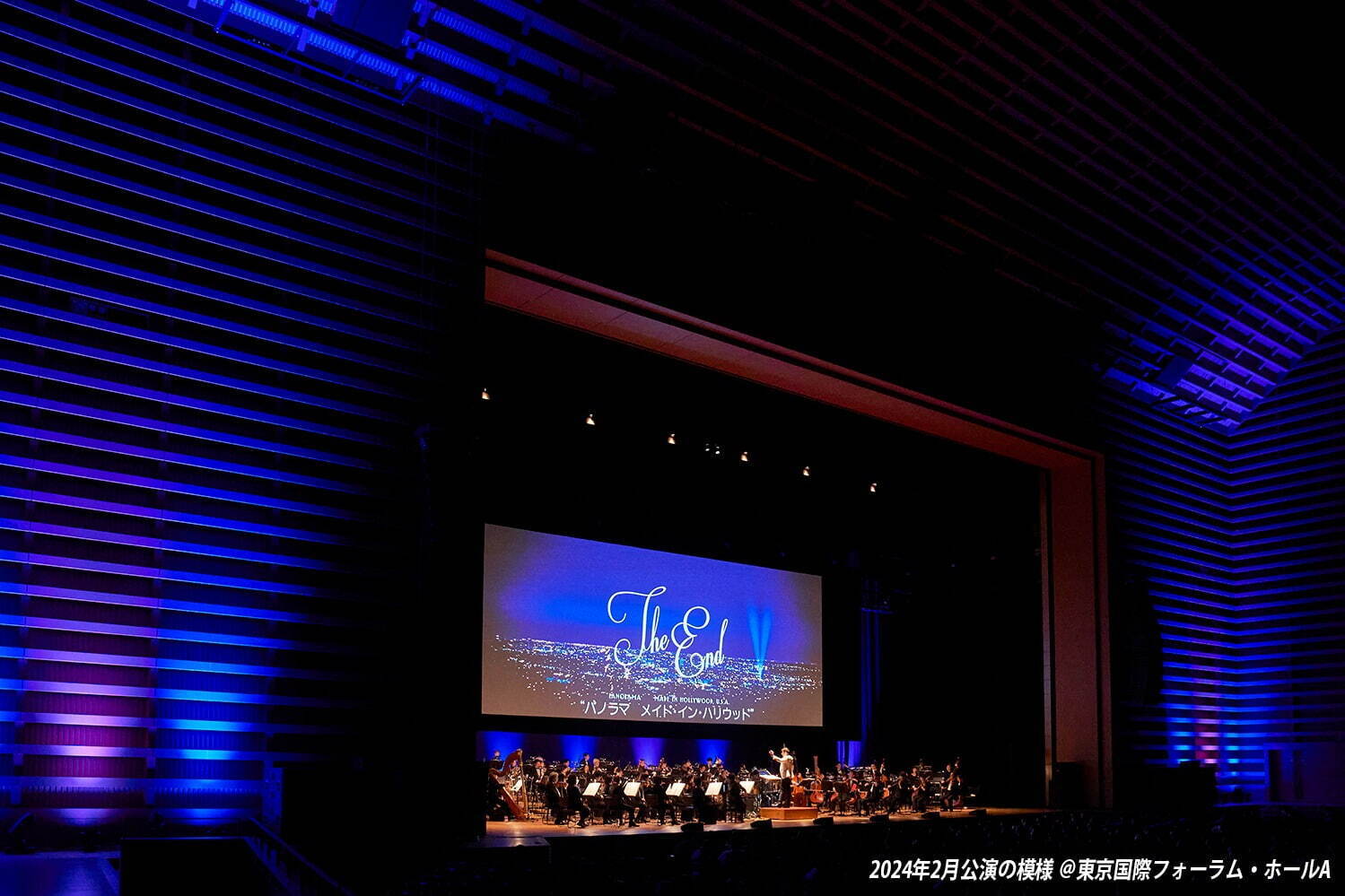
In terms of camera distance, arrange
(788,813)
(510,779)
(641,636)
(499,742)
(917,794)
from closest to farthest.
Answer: (510,779), (788,813), (499,742), (641,636), (917,794)

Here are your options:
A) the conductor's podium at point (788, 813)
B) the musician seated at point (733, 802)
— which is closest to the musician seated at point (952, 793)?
the conductor's podium at point (788, 813)

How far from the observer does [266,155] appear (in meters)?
7.41

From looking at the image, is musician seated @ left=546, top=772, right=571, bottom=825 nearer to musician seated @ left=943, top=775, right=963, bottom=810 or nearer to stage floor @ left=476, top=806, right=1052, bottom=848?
stage floor @ left=476, top=806, right=1052, bottom=848

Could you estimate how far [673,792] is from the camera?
10922 millimetres

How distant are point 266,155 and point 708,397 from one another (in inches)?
250

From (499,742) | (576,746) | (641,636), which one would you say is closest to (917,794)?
(641,636)

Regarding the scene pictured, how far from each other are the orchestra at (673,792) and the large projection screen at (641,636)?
27.2 inches

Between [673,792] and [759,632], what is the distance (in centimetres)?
417

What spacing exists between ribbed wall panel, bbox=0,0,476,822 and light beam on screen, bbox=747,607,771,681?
771 cm

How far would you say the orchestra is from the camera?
10695 mm

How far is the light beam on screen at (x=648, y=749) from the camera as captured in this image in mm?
13742

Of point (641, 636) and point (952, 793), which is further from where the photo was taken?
point (952, 793)

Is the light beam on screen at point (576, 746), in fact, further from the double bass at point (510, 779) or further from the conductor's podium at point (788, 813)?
the conductor's podium at point (788, 813)

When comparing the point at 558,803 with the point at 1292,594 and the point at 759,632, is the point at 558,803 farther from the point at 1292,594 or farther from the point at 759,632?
the point at 1292,594
